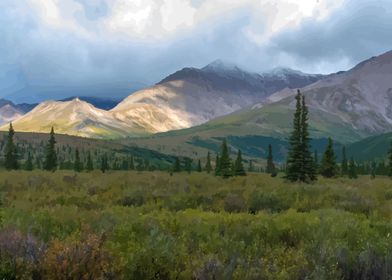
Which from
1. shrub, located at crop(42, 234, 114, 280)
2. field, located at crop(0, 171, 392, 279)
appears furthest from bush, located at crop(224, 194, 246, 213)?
shrub, located at crop(42, 234, 114, 280)

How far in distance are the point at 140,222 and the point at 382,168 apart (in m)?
150

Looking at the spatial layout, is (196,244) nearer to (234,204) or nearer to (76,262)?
(76,262)

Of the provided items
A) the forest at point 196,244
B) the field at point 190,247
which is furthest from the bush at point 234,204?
the field at point 190,247

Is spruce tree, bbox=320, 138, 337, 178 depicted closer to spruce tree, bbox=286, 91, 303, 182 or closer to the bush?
spruce tree, bbox=286, 91, 303, 182

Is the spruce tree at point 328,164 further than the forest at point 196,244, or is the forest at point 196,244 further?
the spruce tree at point 328,164

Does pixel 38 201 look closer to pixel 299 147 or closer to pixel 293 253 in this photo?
pixel 293 253

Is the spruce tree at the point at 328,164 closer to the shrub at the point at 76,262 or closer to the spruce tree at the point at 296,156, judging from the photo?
the spruce tree at the point at 296,156

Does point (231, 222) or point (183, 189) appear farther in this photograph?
point (183, 189)

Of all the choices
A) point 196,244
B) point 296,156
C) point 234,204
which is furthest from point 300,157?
point 196,244

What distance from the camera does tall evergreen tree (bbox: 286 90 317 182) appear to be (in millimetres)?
48062

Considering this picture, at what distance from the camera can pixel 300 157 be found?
49562mm

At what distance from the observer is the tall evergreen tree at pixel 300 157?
1892 inches

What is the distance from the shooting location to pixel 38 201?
720 inches

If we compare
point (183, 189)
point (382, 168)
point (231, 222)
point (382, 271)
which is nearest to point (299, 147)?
point (183, 189)
